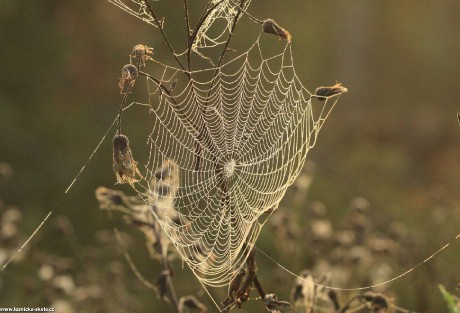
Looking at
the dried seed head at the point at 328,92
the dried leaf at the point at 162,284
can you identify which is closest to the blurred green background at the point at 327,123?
the dried leaf at the point at 162,284

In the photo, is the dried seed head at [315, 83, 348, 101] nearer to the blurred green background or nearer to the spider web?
the spider web

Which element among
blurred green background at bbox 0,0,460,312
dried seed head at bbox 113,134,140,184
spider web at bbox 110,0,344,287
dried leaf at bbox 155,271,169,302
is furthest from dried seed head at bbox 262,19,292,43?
blurred green background at bbox 0,0,460,312

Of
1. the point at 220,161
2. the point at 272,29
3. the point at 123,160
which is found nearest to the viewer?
the point at 123,160

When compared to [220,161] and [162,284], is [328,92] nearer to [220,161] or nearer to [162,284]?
[162,284]

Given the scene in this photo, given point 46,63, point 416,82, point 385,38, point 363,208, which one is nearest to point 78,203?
point 46,63

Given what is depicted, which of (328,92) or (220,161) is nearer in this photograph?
(328,92)

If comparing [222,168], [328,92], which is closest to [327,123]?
[222,168]

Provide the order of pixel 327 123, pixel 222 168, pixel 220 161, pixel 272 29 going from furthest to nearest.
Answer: pixel 327 123
pixel 220 161
pixel 222 168
pixel 272 29
